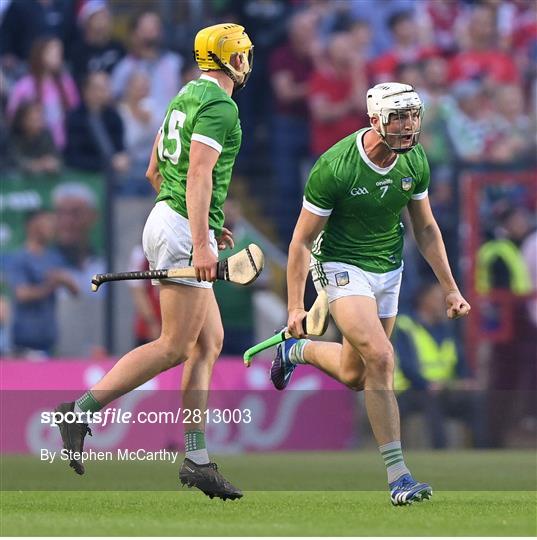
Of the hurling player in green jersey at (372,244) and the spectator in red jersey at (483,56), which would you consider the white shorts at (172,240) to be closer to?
the hurling player in green jersey at (372,244)

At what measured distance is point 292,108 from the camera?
1527cm

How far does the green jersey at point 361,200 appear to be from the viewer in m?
7.10

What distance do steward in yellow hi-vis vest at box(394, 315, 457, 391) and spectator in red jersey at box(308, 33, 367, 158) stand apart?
234 centimetres

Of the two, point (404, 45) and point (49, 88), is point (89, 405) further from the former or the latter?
point (404, 45)

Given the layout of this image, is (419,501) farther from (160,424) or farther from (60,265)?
A: (60,265)

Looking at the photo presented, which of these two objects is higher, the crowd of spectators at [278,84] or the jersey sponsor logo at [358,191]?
the crowd of spectators at [278,84]

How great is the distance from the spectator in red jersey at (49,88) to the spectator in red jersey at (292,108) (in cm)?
208

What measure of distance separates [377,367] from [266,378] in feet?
20.1

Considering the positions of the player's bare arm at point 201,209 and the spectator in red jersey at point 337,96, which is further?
the spectator in red jersey at point 337,96

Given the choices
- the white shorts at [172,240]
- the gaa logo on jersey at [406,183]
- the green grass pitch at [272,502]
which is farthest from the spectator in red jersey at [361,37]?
the white shorts at [172,240]

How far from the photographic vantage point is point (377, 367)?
22.6 ft

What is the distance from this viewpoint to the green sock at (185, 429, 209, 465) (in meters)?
7.02

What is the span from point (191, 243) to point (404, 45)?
29.8ft

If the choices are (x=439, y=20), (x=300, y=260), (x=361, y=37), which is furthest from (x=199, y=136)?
(x=439, y=20)
